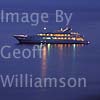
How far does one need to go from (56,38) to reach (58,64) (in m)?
0.14

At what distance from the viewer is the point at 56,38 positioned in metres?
2.05

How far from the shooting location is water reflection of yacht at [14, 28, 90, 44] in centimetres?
199

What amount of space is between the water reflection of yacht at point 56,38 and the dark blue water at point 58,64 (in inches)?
0.9

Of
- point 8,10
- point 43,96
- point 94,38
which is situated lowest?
point 43,96

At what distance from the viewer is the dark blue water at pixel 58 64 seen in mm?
1967

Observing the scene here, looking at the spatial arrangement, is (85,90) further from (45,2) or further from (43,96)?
(45,2)

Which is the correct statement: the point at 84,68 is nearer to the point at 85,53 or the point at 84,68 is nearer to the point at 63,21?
the point at 85,53

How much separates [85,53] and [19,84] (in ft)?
1.15

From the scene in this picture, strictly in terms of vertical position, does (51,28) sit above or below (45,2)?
below

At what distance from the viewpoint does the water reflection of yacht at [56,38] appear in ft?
6.54

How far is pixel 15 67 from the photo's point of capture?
1.98 meters

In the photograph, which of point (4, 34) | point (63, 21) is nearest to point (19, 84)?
point (4, 34)

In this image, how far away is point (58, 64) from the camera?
1.99 metres

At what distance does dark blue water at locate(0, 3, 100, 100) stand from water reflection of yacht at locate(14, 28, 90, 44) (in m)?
0.02
